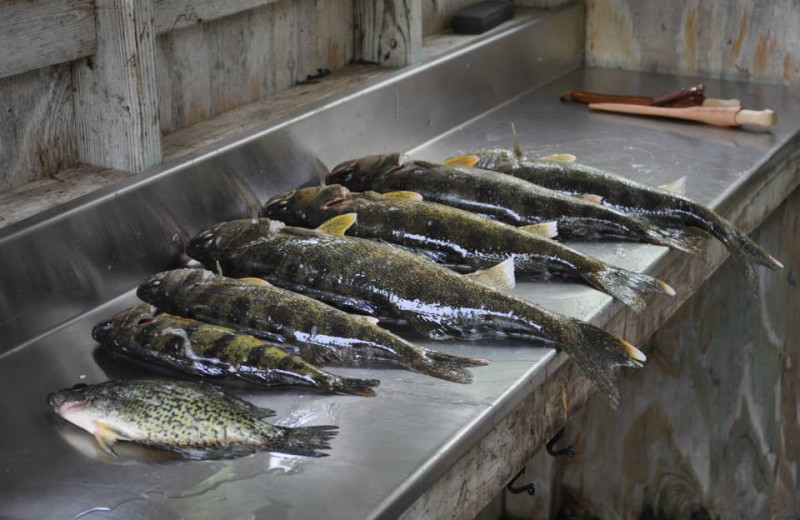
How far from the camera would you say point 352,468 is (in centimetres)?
196

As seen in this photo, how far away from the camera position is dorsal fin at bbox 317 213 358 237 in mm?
2729

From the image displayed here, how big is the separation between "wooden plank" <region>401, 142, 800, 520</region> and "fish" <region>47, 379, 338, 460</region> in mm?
238

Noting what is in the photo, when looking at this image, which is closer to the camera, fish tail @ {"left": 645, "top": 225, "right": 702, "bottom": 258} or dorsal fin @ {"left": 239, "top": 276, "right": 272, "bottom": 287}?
dorsal fin @ {"left": 239, "top": 276, "right": 272, "bottom": 287}

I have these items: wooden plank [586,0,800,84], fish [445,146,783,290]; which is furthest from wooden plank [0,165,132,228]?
wooden plank [586,0,800,84]

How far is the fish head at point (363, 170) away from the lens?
10.5 feet

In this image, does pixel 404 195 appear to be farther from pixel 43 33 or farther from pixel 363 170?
pixel 43 33

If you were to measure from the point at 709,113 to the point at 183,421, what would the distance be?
2549mm

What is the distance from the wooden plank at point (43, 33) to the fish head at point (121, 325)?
66 centimetres

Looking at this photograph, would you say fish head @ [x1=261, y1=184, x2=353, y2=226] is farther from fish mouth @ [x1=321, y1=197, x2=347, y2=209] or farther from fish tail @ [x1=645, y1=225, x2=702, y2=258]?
fish tail @ [x1=645, y1=225, x2=702, y2=258]

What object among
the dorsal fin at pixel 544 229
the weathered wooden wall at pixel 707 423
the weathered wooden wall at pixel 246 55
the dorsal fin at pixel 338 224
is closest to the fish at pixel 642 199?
the dorsal fin at pixel 544 229

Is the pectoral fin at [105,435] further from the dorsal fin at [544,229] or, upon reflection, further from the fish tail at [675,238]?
the fish tail at [675,238]

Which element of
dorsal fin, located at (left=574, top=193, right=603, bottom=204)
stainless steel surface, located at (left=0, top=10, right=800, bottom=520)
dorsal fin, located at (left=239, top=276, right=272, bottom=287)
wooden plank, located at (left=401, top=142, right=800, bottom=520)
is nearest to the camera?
stainless steel surface, located at (left=0, top=10, right=800, bottom=520)

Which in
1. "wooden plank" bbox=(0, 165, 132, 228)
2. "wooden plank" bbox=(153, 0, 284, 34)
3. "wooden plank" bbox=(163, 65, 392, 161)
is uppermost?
"wooden plank" bbox=(153, 0, 284, 34)

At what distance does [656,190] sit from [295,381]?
1320mm
